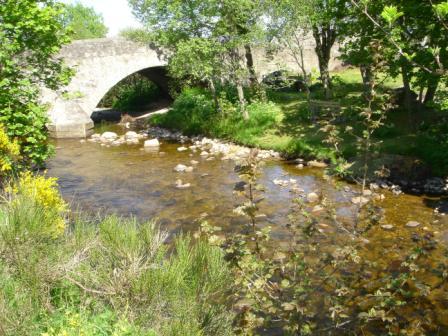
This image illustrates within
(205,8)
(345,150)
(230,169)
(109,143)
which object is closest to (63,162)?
(109,143)

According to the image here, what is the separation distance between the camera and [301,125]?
21.1 m

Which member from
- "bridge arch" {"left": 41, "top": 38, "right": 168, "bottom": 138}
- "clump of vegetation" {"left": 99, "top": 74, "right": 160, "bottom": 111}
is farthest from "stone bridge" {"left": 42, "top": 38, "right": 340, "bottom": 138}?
"clump of vegetation" {"left": 99, "top": 74, "right": 160, "bottom": 111}

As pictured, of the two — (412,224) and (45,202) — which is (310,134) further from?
(45,202)

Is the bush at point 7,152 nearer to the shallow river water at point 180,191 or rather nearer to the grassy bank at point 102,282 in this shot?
the shallow river water at point 180,191

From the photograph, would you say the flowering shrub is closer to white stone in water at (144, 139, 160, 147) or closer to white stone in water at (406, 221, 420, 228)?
white stone in water at (406, 221, 420, 228)

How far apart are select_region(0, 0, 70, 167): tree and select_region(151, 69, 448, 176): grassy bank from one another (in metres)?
8.27

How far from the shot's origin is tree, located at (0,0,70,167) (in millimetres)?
9627

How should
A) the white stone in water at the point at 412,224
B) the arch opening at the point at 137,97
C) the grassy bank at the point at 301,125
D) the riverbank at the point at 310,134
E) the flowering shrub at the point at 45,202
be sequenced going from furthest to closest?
the arch opening at the point at 137,97 < the grassy bank at the point at 301,125 < the riverbank at the point at 310,134 < the white stone in water at the point at 412,224 < the flowering shrub at the point at 45,202

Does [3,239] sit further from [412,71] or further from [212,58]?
[212,58]

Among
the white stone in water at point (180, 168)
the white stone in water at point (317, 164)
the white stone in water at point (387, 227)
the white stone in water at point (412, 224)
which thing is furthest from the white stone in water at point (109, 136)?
the white stone in water at point (412, 224)

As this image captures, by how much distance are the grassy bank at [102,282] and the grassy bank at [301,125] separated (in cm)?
798

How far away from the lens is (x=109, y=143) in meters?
24.7

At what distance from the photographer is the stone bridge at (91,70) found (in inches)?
1073

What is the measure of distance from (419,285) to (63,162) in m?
18.8
